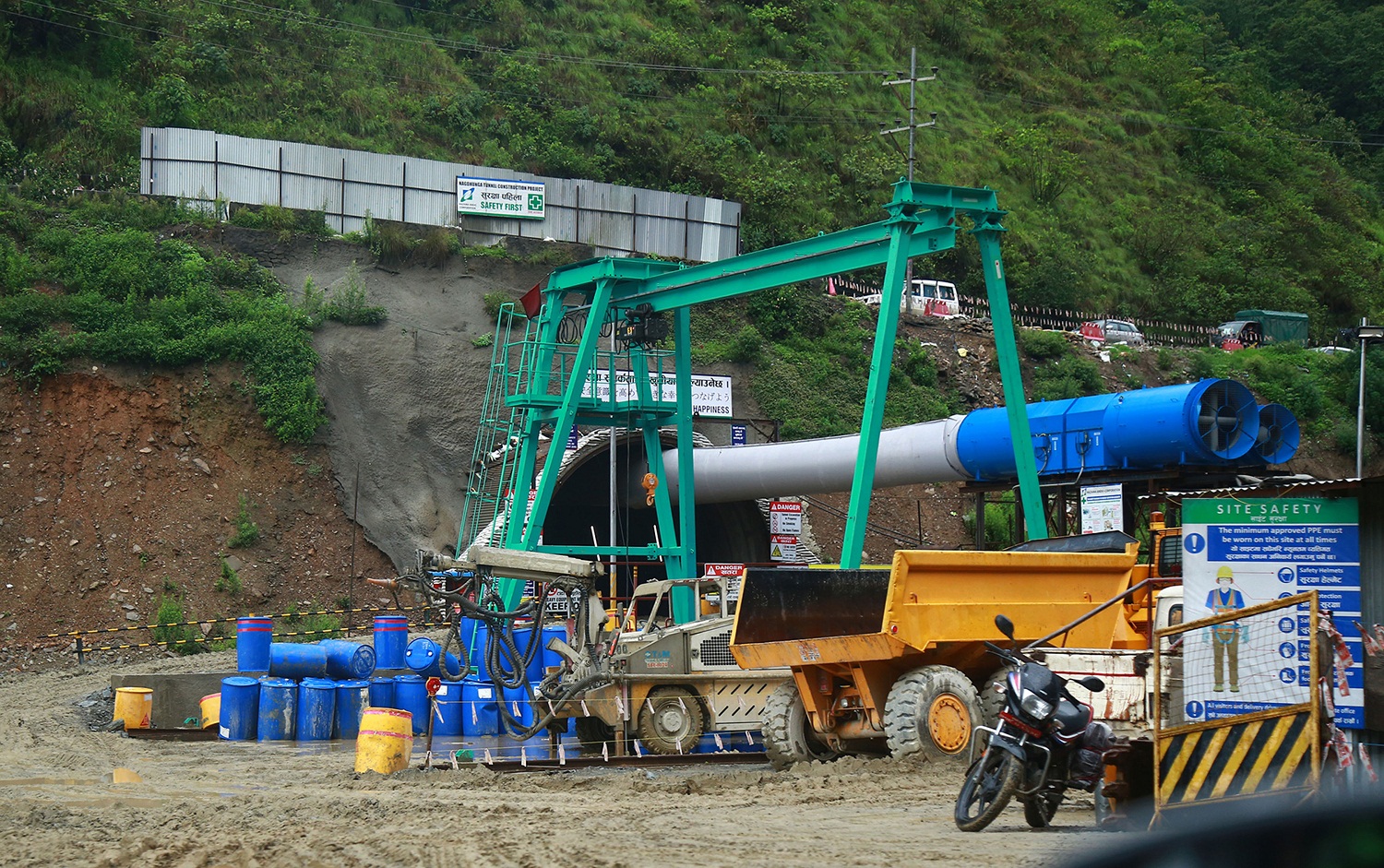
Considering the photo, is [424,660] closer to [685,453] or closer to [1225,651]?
[685,453]

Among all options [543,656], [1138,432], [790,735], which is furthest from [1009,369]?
[790,735]

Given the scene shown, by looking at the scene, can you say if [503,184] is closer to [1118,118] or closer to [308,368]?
[308,368]

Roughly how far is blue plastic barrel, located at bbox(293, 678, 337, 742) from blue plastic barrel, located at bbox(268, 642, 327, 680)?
689 mm

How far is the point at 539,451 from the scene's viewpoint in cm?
3378

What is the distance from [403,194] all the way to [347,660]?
24189 millimetres

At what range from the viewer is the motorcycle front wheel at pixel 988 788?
9039mm

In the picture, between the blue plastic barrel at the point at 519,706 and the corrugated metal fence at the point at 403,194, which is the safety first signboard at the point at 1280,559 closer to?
the blue plastic barrel at the point at 519,706

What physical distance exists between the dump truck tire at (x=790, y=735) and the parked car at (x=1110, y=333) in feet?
116

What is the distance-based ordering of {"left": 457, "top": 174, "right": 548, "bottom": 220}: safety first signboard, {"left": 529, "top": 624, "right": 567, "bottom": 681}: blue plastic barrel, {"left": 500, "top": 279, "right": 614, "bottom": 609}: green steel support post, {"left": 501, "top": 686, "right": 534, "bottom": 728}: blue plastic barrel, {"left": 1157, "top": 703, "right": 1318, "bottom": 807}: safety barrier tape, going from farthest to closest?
{"left": 457, "top": 174, "right": 548, "bottom": 220}: safety first signboard
{"left": 500, "top": 279, "right": 614, "bottom": 609}: green steel support post
{"left": 529, "top": 624, "right": 567, "bottom": 681}: blue plastic barrel
{"left": 501, "top": 686, "right": 534, "bottom": 728}: blue plastic barrel
{"left": 1157, "top": 703, "right": 1318, "bottom": 807}: safety barrier tape

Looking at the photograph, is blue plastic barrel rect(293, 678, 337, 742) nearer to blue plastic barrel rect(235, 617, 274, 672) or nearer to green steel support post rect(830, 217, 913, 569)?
blue plastic barrel rect(235, 617, 274, 672)

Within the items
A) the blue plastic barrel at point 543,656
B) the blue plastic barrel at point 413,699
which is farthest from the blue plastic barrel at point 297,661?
the blue plastic barrel at point 543,656

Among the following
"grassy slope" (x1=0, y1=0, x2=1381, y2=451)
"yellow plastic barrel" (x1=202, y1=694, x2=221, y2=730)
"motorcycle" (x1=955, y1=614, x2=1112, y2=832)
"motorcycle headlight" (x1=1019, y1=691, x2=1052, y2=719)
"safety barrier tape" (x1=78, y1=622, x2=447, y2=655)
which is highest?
"grassy slope" (x1=0, y1=0, x2=1381, y2=451)

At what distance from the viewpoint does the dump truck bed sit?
522 inches

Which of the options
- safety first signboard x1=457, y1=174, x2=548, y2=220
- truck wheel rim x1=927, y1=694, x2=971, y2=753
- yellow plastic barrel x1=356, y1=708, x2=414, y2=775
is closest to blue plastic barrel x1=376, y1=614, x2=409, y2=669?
yellow plastic barrel x1=356, y1=708, x2=414, y2=775
